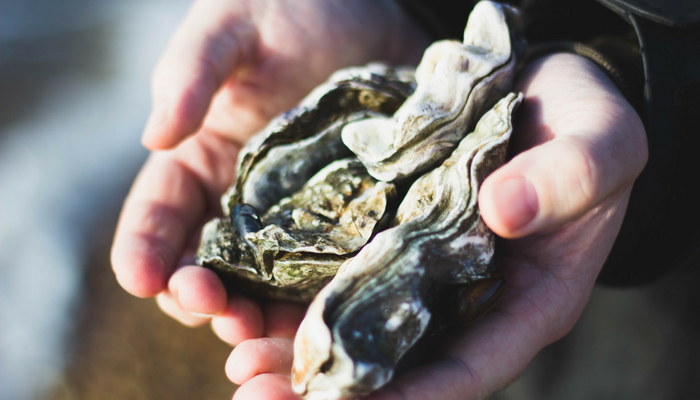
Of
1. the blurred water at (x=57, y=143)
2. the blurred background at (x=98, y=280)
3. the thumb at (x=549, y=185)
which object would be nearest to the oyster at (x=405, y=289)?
the thumb at (x=549, y=185)

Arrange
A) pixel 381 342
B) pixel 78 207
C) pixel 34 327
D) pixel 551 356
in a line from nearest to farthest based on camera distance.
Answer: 1. pixel 381 342
2. pixel 551 356
3. pixel 34 327
4. pixel 78 207

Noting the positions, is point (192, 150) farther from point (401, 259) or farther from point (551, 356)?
point (551, 356)

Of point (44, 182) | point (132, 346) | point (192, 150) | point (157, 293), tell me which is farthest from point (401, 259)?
point (44, 182)

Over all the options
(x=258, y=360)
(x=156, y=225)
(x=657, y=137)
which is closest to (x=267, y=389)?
(x=258, y=360)

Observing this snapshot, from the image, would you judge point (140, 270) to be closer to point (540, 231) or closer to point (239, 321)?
point (239, 321)

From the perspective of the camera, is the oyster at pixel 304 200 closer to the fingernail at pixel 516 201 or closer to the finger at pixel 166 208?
the finger at pixel 166 208

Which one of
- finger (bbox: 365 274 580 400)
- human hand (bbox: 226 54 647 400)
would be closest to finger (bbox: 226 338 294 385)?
human hand (bbox: 226 54 647 400)
